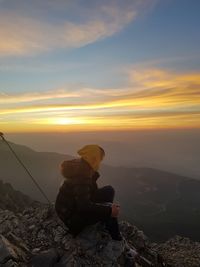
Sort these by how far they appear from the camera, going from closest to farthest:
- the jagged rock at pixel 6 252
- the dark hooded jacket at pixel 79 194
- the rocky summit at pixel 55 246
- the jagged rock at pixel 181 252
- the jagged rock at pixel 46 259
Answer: the dark hooded jacket at pixel 79 194 < the jagged rock at pixel 6 252 < the jagged rock at pixel 46 259 < the rocky summit at pixel 55 246 < the jagged rock at pixel 181 252

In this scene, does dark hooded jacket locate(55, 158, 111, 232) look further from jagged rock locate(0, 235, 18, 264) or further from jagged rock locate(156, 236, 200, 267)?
jagged rock locate(156, 236, 200, 267)

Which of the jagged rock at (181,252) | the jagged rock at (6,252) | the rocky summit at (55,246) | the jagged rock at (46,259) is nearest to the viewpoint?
the jagged rock at (6,252)

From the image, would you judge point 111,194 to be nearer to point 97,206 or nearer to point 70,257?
point 97,206

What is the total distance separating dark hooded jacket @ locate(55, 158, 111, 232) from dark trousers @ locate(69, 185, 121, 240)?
0.80 feet

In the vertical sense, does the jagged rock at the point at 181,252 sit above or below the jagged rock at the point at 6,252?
below

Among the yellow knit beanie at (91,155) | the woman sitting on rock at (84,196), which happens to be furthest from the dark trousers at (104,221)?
the yellow knit beanie at (91,155)

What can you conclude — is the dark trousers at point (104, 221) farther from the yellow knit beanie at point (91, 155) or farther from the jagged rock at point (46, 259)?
the yellow knit beanie at point (91, 155)

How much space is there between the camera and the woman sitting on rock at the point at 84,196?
13820 mm

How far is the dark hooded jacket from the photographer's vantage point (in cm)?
1379

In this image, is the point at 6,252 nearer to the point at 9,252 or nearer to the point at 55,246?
the point at 9,252

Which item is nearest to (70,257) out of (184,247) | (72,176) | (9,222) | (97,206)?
(97,206)

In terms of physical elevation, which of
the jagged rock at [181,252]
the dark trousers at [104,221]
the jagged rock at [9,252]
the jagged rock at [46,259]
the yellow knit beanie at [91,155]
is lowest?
the jagged rock at [181,252]

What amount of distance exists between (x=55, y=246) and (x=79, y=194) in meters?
3.63

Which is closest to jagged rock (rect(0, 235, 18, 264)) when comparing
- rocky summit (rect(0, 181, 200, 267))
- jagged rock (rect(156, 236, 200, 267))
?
rocky summit (rect(0, 181, 200, 267))
